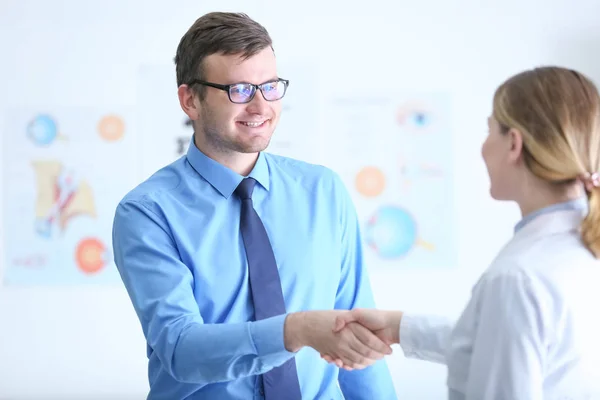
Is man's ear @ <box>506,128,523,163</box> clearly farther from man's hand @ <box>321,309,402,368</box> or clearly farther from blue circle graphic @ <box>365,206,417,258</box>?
blue circle graphic @ <box>365,206,417,258</box>

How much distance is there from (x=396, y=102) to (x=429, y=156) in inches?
11.7

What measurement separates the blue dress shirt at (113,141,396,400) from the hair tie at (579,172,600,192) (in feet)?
2.23

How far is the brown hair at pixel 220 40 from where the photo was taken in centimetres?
185

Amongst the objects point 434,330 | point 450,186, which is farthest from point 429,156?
point 434,330

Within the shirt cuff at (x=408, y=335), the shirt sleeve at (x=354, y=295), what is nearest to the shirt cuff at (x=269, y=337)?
the shirt cuff at (x=408, y=335)

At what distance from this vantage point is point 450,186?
11.9 feet

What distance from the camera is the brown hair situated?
1.85 meters

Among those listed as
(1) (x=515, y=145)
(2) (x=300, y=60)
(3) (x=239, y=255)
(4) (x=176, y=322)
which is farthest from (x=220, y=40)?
(2) (x=300, y=60)

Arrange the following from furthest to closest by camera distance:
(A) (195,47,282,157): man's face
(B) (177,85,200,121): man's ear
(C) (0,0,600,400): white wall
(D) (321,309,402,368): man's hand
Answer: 1. (C) (0,0,600,400): white wall
2. (B) (177,85,200,121): man's ear
3. (A) (195,47,282,157): man's face
4. (D) (321,309,402,368): man's hand

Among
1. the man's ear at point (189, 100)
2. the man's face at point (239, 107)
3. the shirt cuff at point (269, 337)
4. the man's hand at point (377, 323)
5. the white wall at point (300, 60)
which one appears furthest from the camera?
the white wall at point (300, 60)

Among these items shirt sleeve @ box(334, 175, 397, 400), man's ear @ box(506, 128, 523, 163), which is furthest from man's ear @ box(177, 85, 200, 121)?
man's ear @ box(506, 128, 523, 163)

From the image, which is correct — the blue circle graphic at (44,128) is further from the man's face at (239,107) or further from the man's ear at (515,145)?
the man's ear at (515,145)

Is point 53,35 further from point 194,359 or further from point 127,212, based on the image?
point 194,359

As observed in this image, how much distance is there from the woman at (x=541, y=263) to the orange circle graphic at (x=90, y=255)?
2478 millimetres
